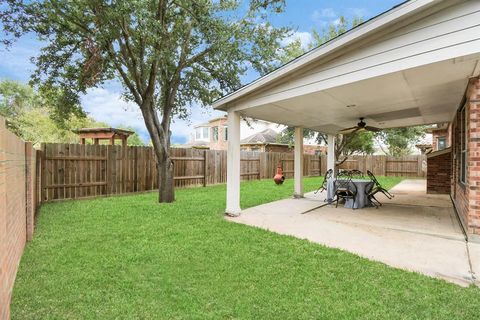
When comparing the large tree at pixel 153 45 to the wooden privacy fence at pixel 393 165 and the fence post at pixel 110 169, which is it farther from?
the wooden privacy fence at pixel 393 165

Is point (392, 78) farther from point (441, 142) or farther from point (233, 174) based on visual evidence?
point (441, 142)

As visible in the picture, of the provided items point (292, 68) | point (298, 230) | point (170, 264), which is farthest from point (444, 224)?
point (170, 264)

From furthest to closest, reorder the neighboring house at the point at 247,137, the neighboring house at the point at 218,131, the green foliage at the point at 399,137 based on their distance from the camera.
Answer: the neighboring house at the point at 218,131, the neighboring house at the point at 247,137, the green foliage at the point at 399,137

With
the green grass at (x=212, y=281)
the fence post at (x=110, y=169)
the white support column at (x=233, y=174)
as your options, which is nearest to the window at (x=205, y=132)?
the fence post at (x=110, y=169)

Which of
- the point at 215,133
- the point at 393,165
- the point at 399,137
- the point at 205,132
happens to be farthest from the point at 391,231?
the point at 205,132

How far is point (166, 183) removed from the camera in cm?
831

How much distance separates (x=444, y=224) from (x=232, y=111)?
4.97 metres

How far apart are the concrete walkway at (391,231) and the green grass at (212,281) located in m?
0.41

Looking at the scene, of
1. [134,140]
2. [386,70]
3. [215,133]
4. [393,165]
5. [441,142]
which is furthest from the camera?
[134,140]

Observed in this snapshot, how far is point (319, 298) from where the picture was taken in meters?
2.65

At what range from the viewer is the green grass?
2.45 metres

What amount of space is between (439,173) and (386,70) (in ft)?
28.7

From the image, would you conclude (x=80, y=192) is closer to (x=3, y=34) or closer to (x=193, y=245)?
(x=3, y=34)

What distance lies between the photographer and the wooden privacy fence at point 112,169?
8078 millimetres
